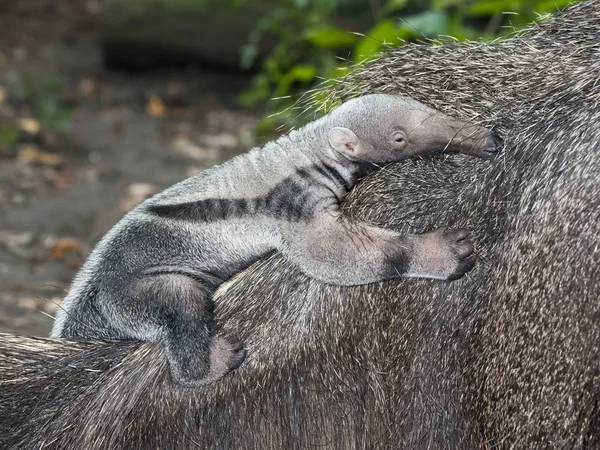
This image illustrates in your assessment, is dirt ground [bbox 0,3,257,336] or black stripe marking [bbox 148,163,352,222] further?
dirt ground [bbox 0,3,257,336]

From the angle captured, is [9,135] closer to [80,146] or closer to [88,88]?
[80,146]

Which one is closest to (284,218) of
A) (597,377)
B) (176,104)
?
(597,377)

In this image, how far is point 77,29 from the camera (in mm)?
11125

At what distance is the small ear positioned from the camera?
2.72 metres

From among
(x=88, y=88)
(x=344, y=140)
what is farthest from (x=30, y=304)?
(x=88, y=88)

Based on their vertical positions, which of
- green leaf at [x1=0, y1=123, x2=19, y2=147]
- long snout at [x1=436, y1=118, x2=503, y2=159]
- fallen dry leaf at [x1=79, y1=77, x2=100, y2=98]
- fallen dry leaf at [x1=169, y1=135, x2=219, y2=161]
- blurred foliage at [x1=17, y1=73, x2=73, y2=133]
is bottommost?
fallen dry leaf at [x1=169, y1=135, x2=219, y2=161]

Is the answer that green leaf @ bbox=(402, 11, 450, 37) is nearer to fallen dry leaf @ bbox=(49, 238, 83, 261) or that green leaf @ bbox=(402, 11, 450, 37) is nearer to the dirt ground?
the dirt ground

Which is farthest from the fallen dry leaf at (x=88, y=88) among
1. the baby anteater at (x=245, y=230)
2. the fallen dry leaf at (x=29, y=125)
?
the baby anteater at (x=245, y=230)

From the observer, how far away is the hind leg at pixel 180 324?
263 cm

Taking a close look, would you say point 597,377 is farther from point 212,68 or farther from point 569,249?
point 212,68

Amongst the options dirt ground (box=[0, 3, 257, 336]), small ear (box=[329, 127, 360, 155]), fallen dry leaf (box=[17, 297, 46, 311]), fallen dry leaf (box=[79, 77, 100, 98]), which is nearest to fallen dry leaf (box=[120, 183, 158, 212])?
dirt ground (box=[0, 3, 257, 336])

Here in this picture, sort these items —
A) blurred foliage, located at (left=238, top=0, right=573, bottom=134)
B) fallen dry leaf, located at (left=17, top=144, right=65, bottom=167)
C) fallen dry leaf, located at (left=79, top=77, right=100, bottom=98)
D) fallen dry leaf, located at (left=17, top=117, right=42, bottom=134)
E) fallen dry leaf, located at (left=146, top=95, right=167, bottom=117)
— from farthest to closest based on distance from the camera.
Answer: fallen dry leaf, located at (left=79, top=77, right=100, bottom=98) → fallen dry leaf, located at (left=146, top=95, right=167, bottom=117) → fallen dry leaf, located at (left=17, top=117, right=42, bottom=134) → fallen dry leaf, located at (left=17, top=144, right=65, bottom=167) → blurred foliage, located at (left=238, top=0, right=573, bottom=134)

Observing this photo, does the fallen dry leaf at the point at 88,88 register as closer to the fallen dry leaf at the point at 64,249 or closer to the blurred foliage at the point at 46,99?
the blurred foliage at the point at 46,99

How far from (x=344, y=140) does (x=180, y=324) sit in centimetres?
73
